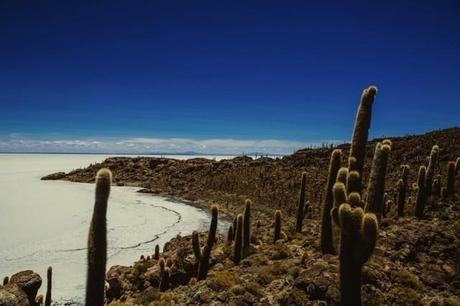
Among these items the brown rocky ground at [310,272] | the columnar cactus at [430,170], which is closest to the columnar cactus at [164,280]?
the brown rocky ground at [310,272]

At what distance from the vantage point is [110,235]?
90.9 feet

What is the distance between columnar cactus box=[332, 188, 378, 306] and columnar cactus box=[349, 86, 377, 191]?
397 cm

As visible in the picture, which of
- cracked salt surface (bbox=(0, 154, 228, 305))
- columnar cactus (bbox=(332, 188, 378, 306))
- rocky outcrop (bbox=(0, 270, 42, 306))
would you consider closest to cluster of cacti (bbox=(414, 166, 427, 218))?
columnar cactus (bbox=(332, 188, 378, 306))

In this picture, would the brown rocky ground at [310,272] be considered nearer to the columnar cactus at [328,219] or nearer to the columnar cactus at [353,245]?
the columnar cactus at [328,219]

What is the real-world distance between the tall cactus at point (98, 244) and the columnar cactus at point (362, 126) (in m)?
8.00

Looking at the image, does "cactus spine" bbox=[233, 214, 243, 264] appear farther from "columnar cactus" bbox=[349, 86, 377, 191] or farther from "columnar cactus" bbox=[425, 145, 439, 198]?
"columnar cactus" bbox=[425, 145, 439, 198]

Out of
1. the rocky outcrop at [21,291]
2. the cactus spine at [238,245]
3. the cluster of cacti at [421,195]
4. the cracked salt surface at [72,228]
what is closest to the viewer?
the rocky outcrop at [21,291]

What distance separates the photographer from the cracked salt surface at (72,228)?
2009cm

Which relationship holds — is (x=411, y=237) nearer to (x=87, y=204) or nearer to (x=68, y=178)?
(x=87, y=204)

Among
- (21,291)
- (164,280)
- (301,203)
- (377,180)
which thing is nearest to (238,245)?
(164,280)

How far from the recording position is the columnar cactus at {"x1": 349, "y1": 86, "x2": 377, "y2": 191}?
39.3ft

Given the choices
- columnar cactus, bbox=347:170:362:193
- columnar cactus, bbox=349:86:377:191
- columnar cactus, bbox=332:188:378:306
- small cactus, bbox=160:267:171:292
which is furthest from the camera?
small cactus, bbox=160:267:171:292

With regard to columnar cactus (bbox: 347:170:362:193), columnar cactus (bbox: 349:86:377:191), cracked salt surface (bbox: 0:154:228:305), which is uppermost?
columnar cactus (bbox: 349:86:377:191)

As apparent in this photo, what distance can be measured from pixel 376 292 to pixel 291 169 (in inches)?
1644
